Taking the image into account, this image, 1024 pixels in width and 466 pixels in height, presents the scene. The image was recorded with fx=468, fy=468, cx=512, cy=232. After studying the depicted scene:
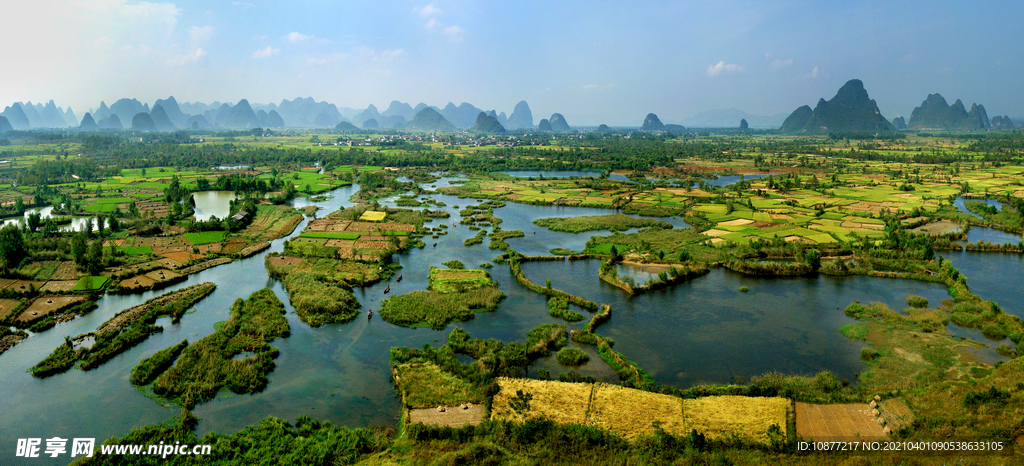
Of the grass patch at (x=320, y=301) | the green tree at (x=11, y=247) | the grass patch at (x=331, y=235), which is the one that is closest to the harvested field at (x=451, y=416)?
the grass patch at (x=320, y=301)

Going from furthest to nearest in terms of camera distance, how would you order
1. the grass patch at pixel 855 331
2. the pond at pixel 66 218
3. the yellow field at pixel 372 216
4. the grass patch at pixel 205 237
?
the yellow field at pixel 372 216, the pond at pixel 66 218, the grass patch at pixel 205 237, the grass patch at pixel 855 331

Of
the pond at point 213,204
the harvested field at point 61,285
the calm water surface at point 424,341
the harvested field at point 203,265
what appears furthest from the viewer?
the pond at point 213,204

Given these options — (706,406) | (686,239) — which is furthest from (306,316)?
(686,239)

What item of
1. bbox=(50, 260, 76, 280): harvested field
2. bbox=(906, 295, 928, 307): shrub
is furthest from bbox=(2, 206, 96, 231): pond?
bbox=(906, 295, 928, 307): shrub

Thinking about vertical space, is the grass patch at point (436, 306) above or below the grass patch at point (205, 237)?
below

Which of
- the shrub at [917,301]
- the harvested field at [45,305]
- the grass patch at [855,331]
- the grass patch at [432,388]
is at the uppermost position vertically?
the shrub at [917,301]

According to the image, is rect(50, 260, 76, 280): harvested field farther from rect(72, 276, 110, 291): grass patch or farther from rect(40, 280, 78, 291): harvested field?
rect(72, 276, 110, 291): grass patch

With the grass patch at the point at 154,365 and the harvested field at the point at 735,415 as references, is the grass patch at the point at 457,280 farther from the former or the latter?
the harvested field at the point at 735,415

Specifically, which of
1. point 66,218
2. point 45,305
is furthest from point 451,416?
point 66,218
